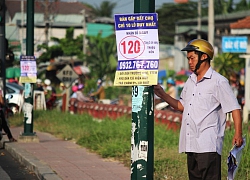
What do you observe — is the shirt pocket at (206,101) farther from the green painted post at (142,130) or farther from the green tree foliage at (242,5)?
the green tree foliage at (242,5)

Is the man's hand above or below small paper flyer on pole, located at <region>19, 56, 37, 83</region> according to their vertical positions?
below

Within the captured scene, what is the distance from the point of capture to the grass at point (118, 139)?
34.0ft

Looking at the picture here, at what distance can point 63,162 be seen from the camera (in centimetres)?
1245

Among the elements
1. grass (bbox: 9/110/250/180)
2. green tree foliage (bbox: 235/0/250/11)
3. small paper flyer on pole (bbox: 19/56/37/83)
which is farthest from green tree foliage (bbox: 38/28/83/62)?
small paper flyer on pole (bbox: 19/56/37/83)

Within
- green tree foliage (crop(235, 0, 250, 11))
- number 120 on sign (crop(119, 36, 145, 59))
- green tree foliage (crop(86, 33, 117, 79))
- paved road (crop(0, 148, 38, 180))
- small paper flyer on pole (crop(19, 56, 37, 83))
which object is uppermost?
green tree foliage (crop(235, 0, 250, 11))

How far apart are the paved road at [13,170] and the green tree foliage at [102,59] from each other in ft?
120

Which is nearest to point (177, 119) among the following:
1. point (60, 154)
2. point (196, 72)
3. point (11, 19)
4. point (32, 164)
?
point (60, 154)

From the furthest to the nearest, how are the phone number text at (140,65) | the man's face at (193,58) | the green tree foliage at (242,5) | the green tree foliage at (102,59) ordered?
1. the green tree foliage at (242,5)
2. the green tree foliage at (102,59)
3. the man's face at (193,58)
4. the phone number text at (140,65)

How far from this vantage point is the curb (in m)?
10.8

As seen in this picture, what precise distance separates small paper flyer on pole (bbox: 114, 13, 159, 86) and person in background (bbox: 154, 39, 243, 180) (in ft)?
0.97

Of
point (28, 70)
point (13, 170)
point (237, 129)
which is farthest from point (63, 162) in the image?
point (237, 129)

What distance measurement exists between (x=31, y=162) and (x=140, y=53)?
19.6 feet

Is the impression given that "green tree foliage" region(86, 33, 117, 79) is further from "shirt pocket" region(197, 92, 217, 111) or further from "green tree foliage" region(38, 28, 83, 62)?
"shirt pocket" region(197, 92, 217, 111)

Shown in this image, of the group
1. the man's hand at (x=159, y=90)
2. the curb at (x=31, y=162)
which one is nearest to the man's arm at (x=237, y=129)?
the man's hand at (x=159, y=90)
